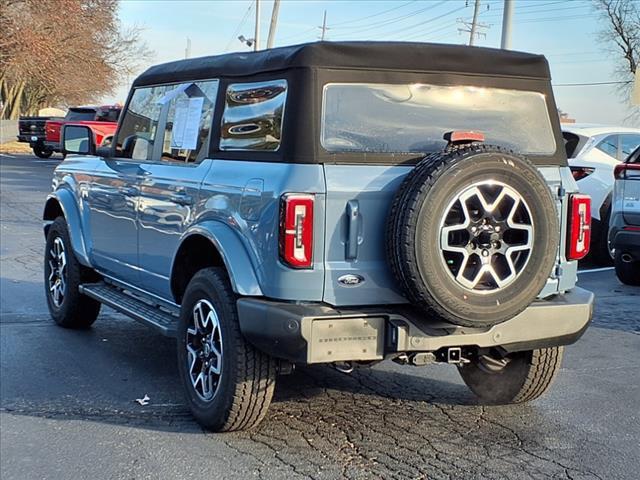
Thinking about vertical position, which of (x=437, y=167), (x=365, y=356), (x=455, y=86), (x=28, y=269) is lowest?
(x=28, y=269)

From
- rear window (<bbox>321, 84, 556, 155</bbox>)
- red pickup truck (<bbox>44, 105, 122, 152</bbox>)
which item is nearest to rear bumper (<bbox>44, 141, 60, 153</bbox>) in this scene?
red pickup truck (<bbox>44, 105, 122, 152</bbox>)

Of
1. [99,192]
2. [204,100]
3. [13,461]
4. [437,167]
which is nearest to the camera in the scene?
[437,167]

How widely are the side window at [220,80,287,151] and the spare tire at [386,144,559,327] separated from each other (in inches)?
30.0

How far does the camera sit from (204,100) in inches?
198

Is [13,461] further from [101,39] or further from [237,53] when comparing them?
[101,39]

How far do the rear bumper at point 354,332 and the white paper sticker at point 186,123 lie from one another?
4.47 feet

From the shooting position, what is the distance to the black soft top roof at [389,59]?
416 cm

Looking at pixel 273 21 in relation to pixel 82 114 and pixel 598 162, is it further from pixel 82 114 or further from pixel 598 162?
pixel 598 162

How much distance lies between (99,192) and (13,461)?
2488 millimetres

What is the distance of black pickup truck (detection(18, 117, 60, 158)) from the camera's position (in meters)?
31.1

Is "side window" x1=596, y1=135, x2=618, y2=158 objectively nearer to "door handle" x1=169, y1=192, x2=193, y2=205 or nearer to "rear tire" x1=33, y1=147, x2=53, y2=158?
"door handle" x1=169, y1=192, x2=193, y2=205

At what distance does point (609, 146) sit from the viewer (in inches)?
420

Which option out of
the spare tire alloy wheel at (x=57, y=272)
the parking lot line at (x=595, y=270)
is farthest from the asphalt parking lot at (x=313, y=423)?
the parking lot line at (x=595, y=270)

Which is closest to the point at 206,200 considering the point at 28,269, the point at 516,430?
the point at 516,430
